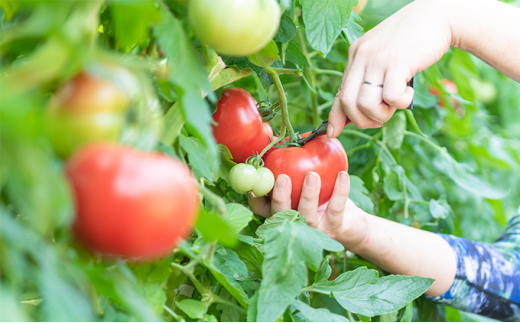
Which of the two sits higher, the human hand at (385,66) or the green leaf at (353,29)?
the green leaf at (353,29)

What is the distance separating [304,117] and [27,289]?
0.71 metres

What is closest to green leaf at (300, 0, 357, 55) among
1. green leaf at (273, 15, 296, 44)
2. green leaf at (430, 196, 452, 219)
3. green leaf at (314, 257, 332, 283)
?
green leaf at (273, 15, 296, 44)

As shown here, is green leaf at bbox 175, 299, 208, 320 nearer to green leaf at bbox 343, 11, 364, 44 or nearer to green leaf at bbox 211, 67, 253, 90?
green leaf at bbox 211, 67, 253, 90

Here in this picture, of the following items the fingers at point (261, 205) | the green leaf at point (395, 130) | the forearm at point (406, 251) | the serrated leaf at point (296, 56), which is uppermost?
the serrated leaf at point (296, 56)

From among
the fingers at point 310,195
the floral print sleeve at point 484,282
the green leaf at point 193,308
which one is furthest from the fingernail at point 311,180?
the floral print sleeve at point 484,282

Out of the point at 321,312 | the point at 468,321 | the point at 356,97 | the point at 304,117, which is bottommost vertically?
the point at 468,321

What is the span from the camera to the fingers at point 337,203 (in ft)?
1.82

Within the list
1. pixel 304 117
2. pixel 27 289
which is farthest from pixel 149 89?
pixel 304 117

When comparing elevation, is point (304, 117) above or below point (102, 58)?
below

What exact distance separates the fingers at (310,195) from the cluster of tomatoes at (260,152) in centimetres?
1

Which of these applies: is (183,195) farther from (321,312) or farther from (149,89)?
(321,312)

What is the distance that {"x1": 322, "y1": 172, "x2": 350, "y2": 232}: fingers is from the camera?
0.56 metres

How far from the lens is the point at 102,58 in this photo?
0.64 ft

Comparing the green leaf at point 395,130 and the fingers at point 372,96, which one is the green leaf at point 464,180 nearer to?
the green leaf at point 395,130
